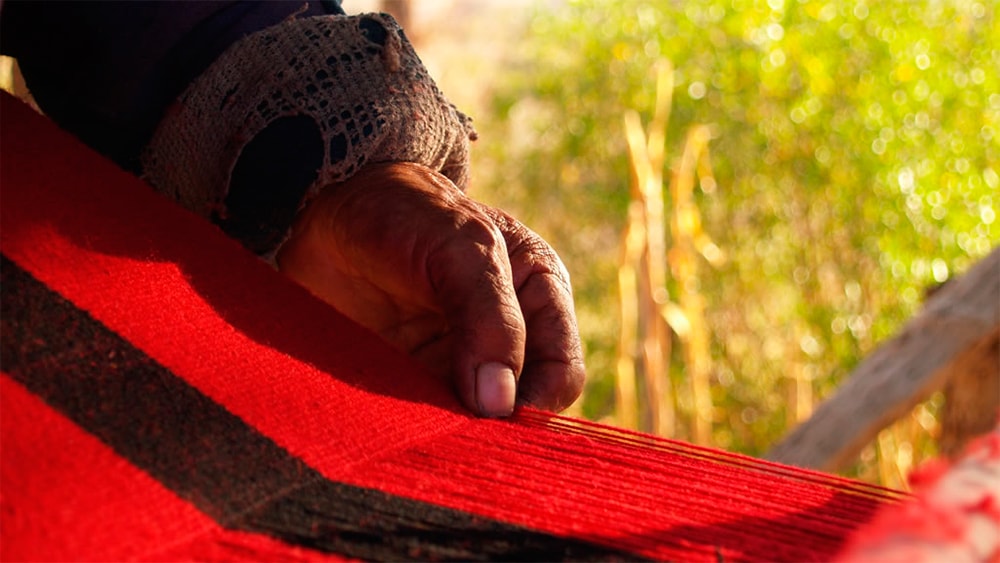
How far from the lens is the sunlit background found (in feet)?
11.9

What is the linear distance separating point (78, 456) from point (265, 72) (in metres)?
0.59

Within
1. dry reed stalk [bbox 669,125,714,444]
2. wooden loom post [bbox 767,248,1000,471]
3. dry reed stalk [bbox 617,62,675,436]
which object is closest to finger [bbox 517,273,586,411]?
wooden loom post [bbox 767,248,1000,471]

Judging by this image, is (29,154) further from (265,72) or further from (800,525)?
(800,525)

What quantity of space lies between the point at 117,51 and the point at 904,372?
1.68 m

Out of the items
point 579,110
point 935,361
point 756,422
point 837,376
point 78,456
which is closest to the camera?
point 78,456

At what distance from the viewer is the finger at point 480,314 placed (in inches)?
35.3

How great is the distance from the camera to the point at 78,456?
0.61 m

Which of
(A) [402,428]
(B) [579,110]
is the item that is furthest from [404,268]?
→ (B) [579,110]

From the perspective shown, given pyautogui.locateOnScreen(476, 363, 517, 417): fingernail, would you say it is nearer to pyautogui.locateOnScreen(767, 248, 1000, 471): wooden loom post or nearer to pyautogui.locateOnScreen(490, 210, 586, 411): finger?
pyautogui.locateOnScreen(490, 210, 586, 411): finger

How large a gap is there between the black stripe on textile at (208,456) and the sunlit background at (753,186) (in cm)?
252

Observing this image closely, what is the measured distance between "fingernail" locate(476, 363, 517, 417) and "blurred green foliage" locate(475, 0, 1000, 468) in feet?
10.1

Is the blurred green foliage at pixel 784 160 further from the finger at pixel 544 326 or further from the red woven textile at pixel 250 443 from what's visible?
the red woven textile at pixel 250 443

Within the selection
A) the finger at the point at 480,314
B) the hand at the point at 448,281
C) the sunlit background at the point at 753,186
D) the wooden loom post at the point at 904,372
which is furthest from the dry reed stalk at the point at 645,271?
the finger at the point at 480,314

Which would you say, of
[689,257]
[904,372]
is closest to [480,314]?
[904,372]
